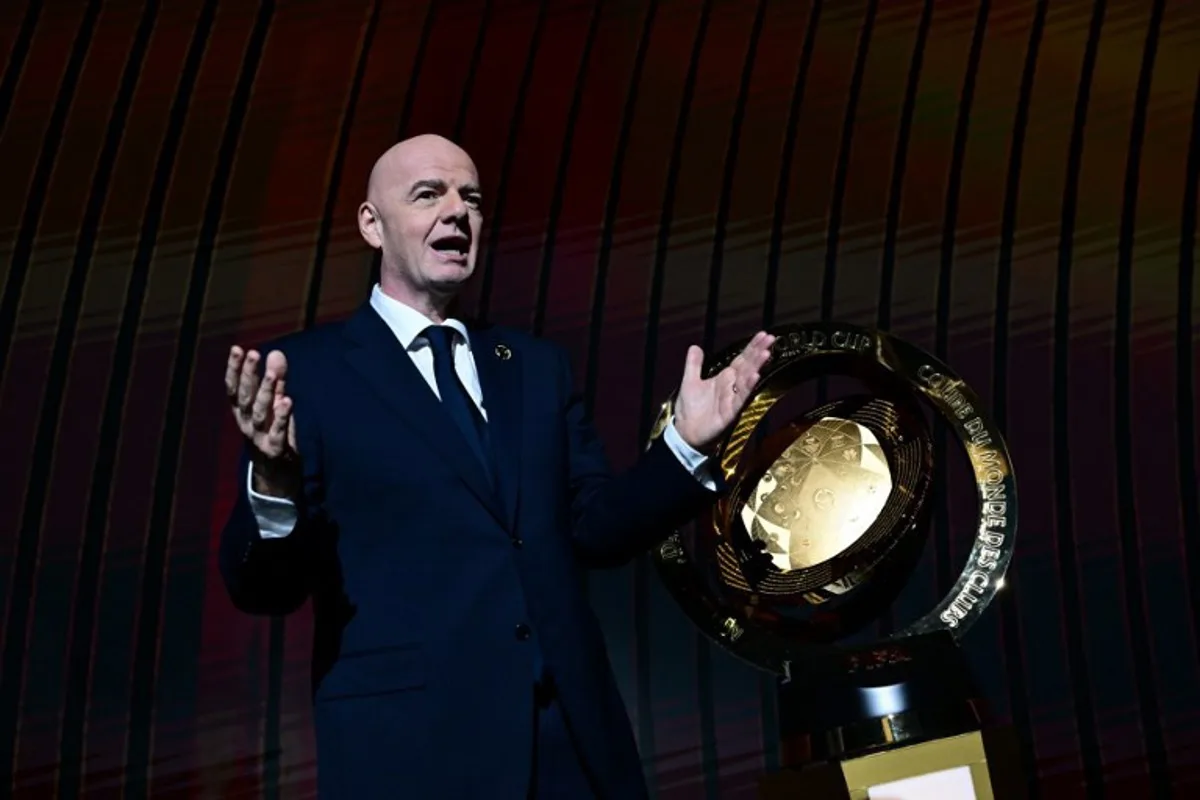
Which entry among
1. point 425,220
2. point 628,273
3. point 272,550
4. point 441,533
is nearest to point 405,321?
point 425,220

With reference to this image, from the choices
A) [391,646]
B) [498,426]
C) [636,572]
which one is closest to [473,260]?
[498,426]

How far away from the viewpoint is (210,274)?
3719 millimetres

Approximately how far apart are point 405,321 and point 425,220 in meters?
0.17

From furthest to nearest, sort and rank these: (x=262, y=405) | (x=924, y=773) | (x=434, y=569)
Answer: (x=924, y=773)
(x=434, y=569)
(x=262, y=405)

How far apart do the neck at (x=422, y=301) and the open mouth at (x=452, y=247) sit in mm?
70

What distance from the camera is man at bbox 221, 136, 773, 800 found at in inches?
73.5

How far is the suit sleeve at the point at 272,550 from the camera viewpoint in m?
1.85

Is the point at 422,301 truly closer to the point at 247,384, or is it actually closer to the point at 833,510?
the point at 247,384

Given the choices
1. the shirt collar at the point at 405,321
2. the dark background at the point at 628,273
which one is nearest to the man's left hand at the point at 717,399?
the shirt collar at the point at 405,321

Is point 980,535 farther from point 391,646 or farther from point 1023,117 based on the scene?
point 391,646

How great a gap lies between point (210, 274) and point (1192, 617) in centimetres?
264

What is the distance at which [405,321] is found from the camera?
2232 mm

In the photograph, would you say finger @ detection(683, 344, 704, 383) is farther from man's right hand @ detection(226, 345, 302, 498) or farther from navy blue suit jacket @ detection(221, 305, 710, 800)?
man's right hand @ detection(226, 345, 302, 498)

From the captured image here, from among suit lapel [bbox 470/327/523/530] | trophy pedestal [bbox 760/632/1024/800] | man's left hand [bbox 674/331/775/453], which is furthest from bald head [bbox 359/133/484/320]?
trophy pedestal [bbox 760/632/1024/800]
